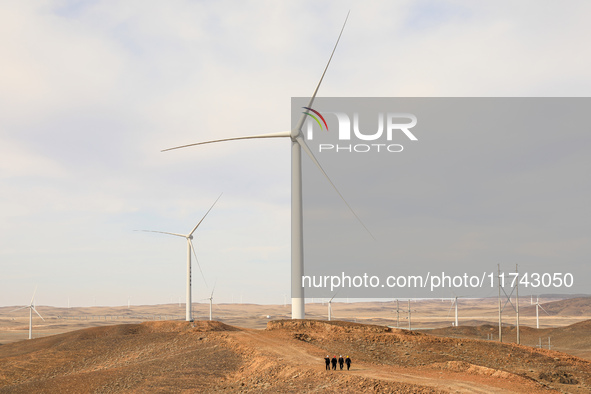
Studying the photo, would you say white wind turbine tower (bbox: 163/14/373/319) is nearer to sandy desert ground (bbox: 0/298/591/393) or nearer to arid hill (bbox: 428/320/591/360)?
sandy desert ground (bbox: 0/298/591/393)

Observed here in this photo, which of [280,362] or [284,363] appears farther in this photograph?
[280,362]

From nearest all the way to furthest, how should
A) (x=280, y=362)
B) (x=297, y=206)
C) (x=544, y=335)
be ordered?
(x=280, y=362), (x=297, y=206), (x=544, y=335)

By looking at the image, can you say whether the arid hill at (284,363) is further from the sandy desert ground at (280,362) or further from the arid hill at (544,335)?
the arid hill at (544,335)

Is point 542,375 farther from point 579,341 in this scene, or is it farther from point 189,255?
point 579,341

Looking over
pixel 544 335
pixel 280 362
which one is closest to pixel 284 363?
pixel 280 362

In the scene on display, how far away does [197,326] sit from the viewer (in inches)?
3223

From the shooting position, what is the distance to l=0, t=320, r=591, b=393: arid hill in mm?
46281

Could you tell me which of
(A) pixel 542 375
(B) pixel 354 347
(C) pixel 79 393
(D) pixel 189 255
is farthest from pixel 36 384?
(A) pixel 542 375

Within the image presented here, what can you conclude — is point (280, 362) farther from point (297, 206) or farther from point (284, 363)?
point (297, 206)

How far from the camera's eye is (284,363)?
2110 inches

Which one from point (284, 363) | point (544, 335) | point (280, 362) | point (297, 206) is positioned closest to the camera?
point (284, 363)

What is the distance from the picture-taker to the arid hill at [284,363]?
4628cm

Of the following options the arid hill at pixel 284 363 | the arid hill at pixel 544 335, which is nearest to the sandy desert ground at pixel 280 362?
the arid hill at pixel 284 363

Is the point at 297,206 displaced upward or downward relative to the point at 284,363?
upward
